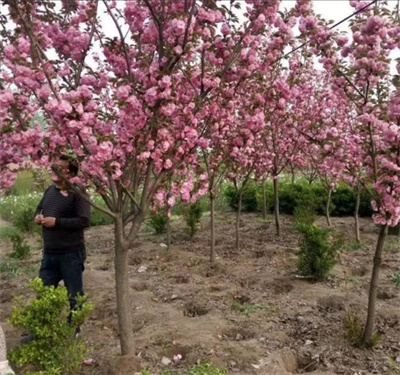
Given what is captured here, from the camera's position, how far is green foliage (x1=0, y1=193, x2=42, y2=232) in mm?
10352

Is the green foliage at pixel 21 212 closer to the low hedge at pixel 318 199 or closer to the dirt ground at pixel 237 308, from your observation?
the dirt ground at pixel 237 308

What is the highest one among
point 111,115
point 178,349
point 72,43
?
point 72,43

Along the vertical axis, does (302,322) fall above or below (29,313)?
below

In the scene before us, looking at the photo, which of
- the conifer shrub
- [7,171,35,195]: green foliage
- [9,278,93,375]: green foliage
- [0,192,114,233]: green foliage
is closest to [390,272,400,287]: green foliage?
the conifer shrub

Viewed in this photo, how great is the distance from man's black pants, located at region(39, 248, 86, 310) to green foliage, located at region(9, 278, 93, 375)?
763 mm

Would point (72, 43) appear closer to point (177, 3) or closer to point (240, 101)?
point (177, 3)

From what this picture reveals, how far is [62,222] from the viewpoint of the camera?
4.21 meters

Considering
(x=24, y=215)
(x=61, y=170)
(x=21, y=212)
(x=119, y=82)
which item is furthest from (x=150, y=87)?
(x=21, y=212)

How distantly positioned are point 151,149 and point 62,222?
132 centimetres

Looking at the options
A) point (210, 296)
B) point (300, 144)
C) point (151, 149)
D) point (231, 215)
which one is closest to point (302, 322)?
point (210, 296)

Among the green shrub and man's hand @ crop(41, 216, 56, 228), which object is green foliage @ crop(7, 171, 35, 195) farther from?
man's hand @ crop(41, 216, 56, 228)

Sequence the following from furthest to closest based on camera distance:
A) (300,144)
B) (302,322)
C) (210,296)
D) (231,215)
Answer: (231,215) < (300,144) < (210,296) < (302,322)

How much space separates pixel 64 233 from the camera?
172 inches

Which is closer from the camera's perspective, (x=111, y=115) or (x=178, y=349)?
(x=111, y=115)
